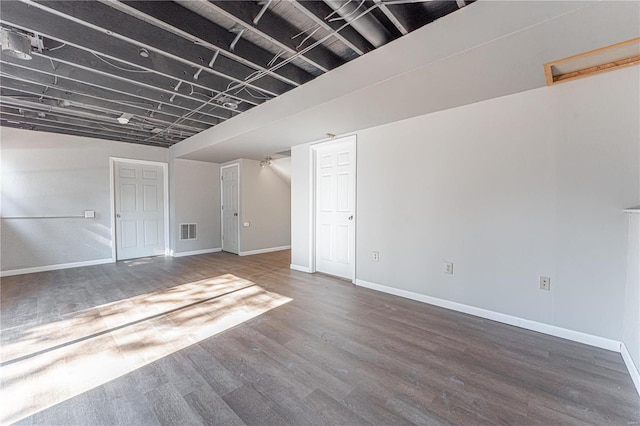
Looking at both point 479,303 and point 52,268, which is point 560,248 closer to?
point 479,303

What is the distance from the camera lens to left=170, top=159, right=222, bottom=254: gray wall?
598 cm

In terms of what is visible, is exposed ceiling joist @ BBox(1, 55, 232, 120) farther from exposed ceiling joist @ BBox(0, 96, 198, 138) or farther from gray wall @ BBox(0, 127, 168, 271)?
gray wall @ BBox(0, 127, 168, 271)

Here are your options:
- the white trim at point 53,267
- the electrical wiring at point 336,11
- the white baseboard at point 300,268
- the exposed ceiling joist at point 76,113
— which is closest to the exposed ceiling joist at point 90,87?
the exposed ceiling joist at point 76,113

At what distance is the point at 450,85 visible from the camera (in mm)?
2273

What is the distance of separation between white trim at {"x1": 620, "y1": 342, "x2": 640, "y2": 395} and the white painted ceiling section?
2.13 m

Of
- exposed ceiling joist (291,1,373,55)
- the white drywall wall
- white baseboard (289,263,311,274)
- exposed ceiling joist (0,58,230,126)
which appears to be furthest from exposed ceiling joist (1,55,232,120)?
white baseboard (289,263,311,274)

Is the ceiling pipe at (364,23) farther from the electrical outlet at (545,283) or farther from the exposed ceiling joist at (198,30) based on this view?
the electrical outlet at (545,283)

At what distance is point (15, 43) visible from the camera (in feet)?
6.94

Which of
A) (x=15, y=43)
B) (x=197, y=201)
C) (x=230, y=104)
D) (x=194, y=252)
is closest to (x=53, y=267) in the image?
(x=194, y=252)

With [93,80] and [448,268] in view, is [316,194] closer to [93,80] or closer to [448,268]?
[448,268]

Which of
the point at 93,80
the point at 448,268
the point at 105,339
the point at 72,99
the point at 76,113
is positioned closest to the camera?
the point at 105,339

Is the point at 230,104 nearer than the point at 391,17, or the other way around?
the point at 391,17

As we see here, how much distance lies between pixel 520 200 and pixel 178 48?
345 centimetres

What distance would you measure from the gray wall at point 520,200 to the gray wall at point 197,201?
14.9 ft
